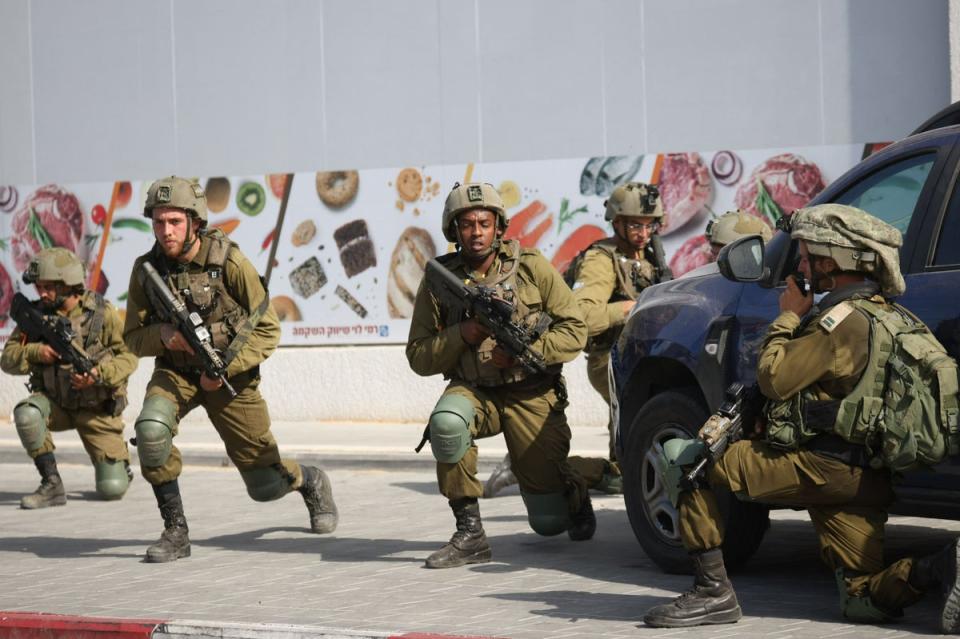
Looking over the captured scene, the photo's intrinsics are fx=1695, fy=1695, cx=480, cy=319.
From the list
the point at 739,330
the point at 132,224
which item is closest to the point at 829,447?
the point at 739,330

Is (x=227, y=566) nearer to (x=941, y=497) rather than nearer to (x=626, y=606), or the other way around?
(x=626, y=606)

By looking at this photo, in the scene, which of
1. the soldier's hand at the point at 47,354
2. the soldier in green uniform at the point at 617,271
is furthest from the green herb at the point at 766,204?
the soldier's hand at the point at 47,354

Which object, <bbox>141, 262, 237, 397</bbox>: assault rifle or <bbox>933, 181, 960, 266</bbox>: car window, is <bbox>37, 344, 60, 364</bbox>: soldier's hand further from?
<bbox>933, 181, 960, 266</bbox>: car window

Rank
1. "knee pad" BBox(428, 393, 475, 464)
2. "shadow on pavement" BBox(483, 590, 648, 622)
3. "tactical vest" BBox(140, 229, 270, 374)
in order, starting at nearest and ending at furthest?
"shadow on pavement" BBox(483, 590, 648, 622) < "knee pad" BBox(428, 393, 475, 464) < "tactical vest" BBox(140, 229, 270, 374)

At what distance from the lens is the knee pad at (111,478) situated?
11.9m

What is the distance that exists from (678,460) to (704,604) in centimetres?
56

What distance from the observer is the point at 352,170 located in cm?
1695

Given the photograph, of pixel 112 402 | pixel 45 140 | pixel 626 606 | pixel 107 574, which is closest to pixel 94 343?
pixel 112 402

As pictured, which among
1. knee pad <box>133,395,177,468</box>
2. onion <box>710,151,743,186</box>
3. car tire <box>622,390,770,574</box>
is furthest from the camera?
onion <box>710,151,743,186</box>

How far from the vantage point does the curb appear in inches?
255

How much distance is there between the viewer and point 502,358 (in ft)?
27.2

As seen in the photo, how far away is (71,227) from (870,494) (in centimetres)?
1371

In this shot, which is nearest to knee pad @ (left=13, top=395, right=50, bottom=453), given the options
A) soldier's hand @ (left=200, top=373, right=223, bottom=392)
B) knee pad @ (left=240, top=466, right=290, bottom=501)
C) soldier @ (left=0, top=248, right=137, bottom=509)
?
soldier @ (left=0, top=248, right=137, bottom=509)

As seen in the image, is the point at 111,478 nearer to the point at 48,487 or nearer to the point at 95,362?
the point at 48,487
